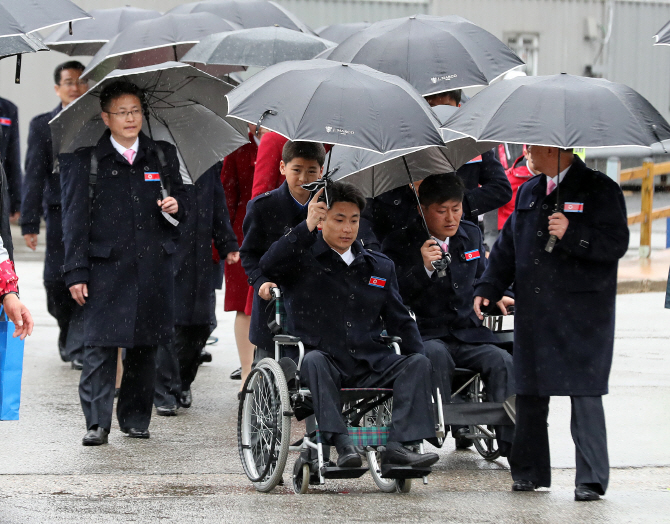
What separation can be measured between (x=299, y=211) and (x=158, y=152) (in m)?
1.04

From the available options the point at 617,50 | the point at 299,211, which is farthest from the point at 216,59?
the point at 617,50

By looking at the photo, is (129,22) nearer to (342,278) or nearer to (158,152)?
(158,152)

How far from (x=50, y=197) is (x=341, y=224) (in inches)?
165

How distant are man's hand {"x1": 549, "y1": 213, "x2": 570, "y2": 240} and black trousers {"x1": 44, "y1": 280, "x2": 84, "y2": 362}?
4.86 m

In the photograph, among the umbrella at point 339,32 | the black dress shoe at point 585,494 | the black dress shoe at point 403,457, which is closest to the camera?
the black dress shoe at point 403,457

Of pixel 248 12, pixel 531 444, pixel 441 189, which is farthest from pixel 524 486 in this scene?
pixel 248 12

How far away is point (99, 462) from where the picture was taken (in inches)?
251

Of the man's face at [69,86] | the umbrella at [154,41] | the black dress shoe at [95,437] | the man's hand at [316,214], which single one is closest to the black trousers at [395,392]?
the man's hand at [316,214]

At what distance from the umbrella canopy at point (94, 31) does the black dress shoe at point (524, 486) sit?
5674 mm

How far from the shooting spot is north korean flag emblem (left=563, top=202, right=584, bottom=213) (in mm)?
5730

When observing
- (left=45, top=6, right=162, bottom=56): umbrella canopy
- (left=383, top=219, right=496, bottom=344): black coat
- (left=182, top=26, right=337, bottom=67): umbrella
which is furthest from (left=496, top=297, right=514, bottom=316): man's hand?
(left=45, top=6, right=162, bottom=56): umbrella canopy

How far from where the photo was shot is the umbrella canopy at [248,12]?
1014 centimetres

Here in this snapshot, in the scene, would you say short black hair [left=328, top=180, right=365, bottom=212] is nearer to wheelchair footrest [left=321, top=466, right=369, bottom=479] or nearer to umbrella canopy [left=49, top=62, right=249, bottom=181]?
wheelchair footrest [left=321, top=466, right=369, bottom=479]

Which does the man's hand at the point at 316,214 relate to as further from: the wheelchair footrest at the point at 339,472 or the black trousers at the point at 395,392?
the wheelchair footrest at the point at 339,472
